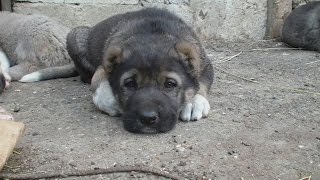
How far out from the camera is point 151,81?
14.1 ft

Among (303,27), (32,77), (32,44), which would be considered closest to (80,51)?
(32,77)

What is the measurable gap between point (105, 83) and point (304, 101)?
1.81 meters

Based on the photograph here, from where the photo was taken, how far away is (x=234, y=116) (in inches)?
182

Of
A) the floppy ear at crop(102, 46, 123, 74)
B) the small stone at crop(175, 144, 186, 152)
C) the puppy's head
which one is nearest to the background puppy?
the floppy ear at crop(102, 46, 123, 74)

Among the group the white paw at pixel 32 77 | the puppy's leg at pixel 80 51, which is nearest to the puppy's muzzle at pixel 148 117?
the puppy's leg at pixel 80 51

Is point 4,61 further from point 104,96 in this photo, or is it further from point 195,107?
point 195,107

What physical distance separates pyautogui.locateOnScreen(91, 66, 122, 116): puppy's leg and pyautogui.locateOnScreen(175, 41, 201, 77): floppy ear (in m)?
0.66

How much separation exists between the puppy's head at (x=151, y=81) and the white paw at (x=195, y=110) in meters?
0.08

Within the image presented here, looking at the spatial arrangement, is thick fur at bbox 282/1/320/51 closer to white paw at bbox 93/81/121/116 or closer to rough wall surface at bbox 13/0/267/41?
rough wall surface at bbox 13/0/267/41

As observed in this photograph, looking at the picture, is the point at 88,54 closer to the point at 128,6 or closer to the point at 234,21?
the point at 128,6

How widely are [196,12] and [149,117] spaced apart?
13.3 ft

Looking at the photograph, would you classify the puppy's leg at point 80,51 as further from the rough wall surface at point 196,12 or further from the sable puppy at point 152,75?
the rough wall surface at point 196,12

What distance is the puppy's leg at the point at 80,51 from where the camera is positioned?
587 centimetres

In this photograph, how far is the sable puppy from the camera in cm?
415
